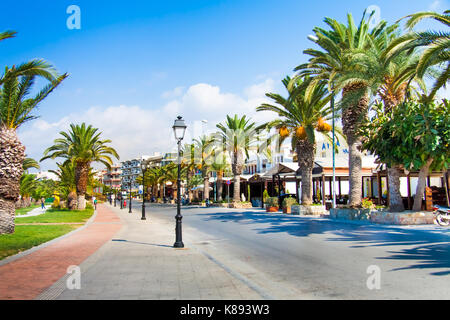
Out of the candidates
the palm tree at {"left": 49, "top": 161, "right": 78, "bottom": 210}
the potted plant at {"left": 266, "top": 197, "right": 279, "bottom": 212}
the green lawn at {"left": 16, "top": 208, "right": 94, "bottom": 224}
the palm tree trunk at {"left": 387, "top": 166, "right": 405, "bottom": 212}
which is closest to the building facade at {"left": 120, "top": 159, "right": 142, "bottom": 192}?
the palm tree at {"left": 49, "top": 161, "right": 78, "bottom": 210}

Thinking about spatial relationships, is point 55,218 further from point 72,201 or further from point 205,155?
point 205,155

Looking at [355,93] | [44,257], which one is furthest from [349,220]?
[44,257]

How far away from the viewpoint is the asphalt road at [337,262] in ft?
19.9

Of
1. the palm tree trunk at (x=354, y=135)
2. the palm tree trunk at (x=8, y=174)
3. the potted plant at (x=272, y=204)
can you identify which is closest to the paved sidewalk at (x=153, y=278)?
the palm tree trunk at (x=8, y=174)

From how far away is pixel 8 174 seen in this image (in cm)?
1452

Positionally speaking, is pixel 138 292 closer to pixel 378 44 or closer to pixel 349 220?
pixel 349 220

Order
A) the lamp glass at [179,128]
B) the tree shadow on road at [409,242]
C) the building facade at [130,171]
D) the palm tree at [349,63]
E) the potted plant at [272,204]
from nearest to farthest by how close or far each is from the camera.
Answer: the tree shadow on road at [409,242] → the lamp glass at [179,128] → the palm tree at [349,63] → the potted plant at [272,204] → the building facade at [130,171]

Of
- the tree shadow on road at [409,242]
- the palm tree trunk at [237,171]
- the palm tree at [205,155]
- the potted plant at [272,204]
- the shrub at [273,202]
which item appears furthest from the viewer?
the palm tree at [205,155]

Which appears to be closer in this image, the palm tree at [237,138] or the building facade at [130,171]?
the palm tree at [237,138]

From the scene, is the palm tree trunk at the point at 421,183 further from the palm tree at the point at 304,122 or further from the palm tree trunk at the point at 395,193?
the palm tree at the point at 304,122

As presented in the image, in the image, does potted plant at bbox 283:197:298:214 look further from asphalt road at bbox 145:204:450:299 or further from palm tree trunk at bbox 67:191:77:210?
palm tree trunk at bbox 67:191:77:210

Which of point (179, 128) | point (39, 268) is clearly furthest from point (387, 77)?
point (39, 268)

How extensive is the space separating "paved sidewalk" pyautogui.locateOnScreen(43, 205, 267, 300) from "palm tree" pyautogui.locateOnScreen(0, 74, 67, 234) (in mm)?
6414

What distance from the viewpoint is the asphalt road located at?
238 inches
